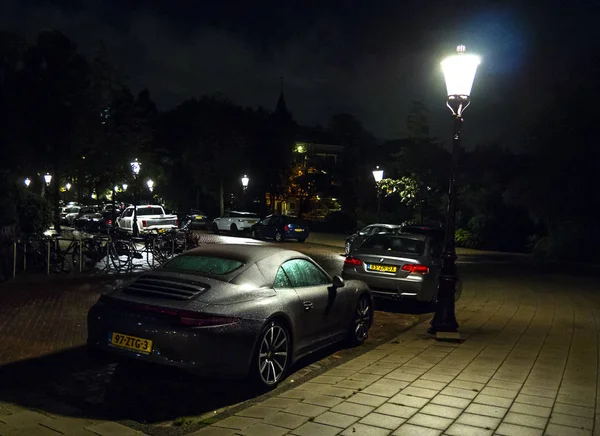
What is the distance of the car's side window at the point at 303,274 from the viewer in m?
6.61

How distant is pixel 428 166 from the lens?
3738 centimetres

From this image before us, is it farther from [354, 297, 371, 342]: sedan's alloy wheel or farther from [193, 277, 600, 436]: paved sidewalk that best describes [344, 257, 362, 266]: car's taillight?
[354, 297, 371, 342]: sedan's alloy wheel

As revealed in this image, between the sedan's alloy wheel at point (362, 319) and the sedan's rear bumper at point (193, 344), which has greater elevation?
the sedan's rear bumper at point (193, 344)

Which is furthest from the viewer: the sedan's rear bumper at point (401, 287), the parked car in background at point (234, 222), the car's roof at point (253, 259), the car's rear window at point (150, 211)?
the parked car in background at point (234, 222)

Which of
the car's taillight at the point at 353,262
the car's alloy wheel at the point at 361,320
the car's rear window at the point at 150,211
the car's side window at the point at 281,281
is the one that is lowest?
the car's alloy wheel at the point at 361,320

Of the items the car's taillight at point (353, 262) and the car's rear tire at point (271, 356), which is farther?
the car's taillight at point (353, 262)

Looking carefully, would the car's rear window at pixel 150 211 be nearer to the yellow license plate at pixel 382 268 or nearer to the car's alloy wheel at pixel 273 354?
the yellow license plate at pixel 382 268

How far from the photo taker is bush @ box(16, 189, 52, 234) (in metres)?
22.9

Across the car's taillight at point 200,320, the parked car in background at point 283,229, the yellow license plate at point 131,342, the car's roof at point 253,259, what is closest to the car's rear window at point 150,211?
the parked car in background at point 283,229

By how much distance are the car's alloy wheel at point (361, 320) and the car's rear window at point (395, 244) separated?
3.05 meters

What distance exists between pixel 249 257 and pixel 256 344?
1.19m

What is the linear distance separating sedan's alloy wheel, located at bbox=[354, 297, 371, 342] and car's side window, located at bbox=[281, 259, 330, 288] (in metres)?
0.90

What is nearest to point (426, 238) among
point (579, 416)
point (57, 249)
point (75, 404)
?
point (579, 416)

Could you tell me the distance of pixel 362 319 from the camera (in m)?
8.04
